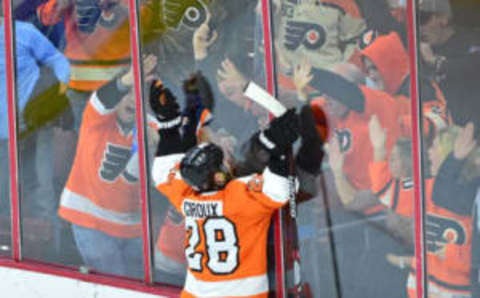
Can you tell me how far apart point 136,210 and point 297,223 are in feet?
3.26

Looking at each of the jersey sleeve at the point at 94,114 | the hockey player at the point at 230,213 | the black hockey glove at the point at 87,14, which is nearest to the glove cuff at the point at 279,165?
the hockey player at the point at 230,213

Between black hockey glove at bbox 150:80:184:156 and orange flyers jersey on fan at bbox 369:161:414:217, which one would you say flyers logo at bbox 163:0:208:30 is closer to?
black hockey glove at bbox 150:80:184:156

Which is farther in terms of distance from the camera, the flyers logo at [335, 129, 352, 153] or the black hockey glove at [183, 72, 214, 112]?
the black hockey glove at [183, 72, 214, 112]

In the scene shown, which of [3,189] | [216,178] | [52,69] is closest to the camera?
[216,178]

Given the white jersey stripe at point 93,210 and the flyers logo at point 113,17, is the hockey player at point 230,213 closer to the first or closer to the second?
the white jersey stripe at point 93,210

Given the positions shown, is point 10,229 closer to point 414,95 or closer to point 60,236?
point 60,236

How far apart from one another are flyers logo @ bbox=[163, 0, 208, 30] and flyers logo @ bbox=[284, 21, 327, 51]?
46cm

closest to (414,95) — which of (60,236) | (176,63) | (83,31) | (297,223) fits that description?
(297,223)

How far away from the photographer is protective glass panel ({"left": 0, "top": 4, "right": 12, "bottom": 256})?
459 centimetres

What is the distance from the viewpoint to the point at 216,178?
3340 mm

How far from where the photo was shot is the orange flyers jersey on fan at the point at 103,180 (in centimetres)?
406

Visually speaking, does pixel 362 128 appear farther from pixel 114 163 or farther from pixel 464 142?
pixel 114 163

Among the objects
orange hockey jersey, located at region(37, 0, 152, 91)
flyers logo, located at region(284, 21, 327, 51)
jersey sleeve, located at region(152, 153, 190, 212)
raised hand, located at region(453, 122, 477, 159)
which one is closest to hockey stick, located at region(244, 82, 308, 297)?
flyers logo, located at region(284, 21, 327, 51)

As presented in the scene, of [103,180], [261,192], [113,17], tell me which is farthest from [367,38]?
[103,180]
